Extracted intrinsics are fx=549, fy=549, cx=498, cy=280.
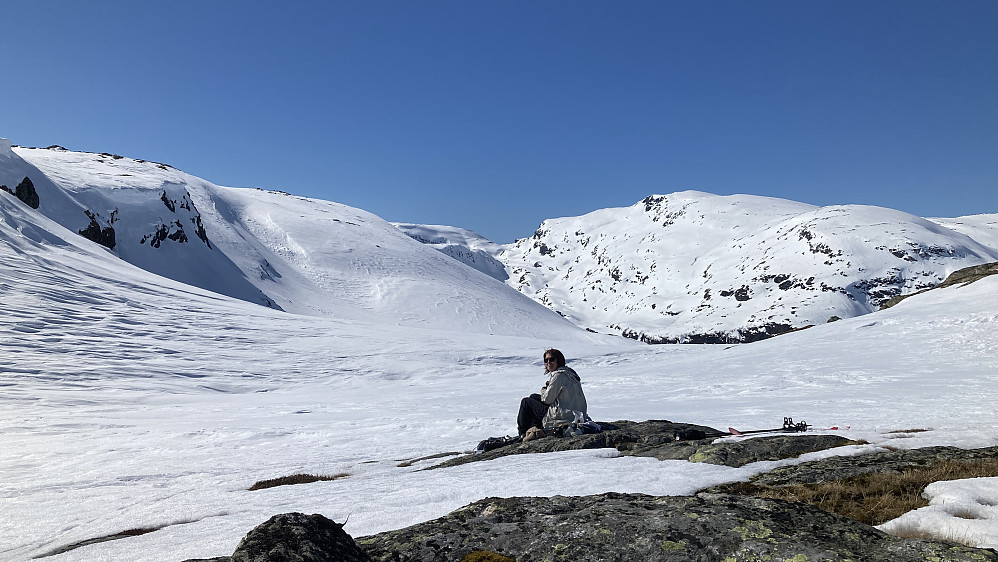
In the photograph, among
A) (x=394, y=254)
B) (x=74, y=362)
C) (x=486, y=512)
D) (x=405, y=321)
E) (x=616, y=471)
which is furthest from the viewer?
(x=394, y=254)

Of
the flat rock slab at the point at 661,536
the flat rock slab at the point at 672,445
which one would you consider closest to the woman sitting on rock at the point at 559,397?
the flat rock slab at the point at 672,445

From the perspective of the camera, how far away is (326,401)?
25.3 metres

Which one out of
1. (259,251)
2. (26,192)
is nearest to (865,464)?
(26,192)

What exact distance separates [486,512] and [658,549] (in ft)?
5.40

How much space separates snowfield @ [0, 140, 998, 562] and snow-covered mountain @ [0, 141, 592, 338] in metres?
28.5

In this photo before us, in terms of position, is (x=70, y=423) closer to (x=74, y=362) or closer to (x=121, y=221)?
(x=74, y=362)

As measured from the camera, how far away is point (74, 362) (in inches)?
1000

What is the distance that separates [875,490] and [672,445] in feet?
13.2

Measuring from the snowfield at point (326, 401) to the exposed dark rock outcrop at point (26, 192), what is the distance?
18.0m

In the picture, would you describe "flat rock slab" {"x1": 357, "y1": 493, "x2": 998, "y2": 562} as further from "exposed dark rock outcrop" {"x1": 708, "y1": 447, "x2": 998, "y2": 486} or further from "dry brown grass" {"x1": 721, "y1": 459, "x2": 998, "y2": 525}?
"exposed dark rock outcrop" {"x1": 708, "y1": 447, "x2": 998, "y2": 486}

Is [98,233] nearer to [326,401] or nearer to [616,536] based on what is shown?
[326,401]

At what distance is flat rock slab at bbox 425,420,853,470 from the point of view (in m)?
8.49

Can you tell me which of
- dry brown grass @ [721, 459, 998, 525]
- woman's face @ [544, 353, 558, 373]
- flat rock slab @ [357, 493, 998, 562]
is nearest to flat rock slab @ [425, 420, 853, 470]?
woman's face @ [544, 353, 558, 373]

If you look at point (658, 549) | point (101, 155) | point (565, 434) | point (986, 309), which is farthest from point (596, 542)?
point (101, 155)
